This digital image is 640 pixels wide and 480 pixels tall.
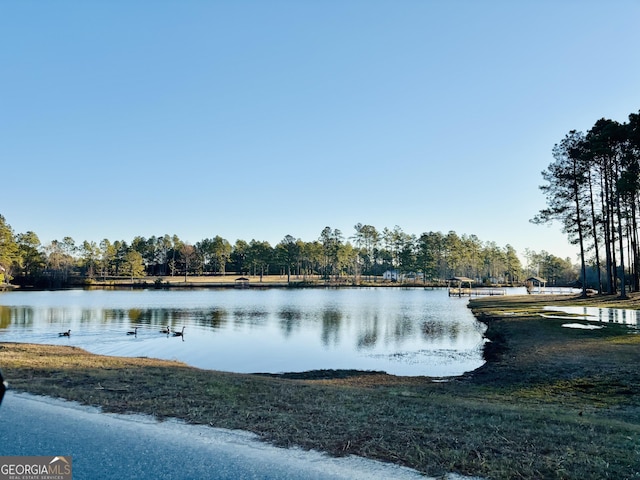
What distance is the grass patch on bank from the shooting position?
529 cm

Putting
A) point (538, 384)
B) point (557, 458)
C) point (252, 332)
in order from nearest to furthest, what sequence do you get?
1. point (557, 458)
2. point (538, 384)
3. point (252, 332)

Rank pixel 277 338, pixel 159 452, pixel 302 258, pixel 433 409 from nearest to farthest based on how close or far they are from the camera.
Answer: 1. pixel 159 452
2. pixel 433 409
3. pixel 277 338
4. pixel 302 258

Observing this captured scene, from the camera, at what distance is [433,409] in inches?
309

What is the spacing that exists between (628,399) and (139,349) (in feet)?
61.4

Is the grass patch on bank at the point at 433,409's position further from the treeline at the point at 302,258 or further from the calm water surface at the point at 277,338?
the treeline at the point at 302,258

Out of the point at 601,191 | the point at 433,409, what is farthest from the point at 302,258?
the point at 433,409

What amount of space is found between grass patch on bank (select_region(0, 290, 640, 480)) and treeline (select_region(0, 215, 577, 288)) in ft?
337

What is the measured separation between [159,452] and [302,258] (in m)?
120

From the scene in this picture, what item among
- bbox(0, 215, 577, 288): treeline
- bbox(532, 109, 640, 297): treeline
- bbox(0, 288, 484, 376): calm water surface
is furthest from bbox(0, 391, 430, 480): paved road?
bbox(0, 215, 577, 288): treeline

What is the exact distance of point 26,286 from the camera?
94.9m

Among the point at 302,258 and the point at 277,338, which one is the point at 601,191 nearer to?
the point at 277,338

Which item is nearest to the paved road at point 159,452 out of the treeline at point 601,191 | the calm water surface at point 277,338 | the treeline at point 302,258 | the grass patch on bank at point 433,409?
the grass patch on bank at point 433,409

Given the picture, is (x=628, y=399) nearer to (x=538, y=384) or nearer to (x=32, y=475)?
(x=538, y=384)

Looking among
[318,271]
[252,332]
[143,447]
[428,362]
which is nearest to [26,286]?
[318,271]
